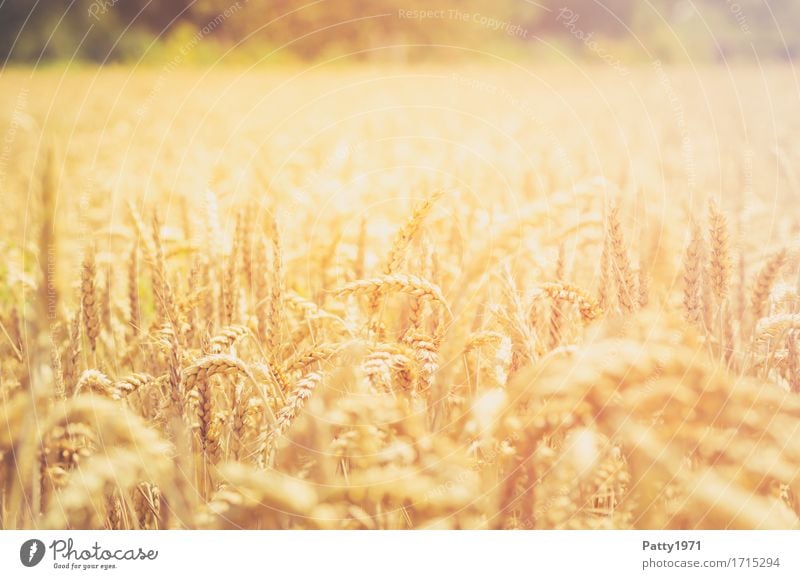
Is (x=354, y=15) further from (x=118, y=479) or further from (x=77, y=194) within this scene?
(x=118, y=479)

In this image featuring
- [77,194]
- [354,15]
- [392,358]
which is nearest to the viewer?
[392,358]

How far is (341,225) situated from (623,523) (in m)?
0.78

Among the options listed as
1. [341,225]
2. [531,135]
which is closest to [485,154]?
[531,135]

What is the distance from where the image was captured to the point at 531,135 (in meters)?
Result: 2.22

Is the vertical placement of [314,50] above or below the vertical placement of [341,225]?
above

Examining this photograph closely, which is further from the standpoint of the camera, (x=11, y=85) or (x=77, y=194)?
(x=77, y=194)
